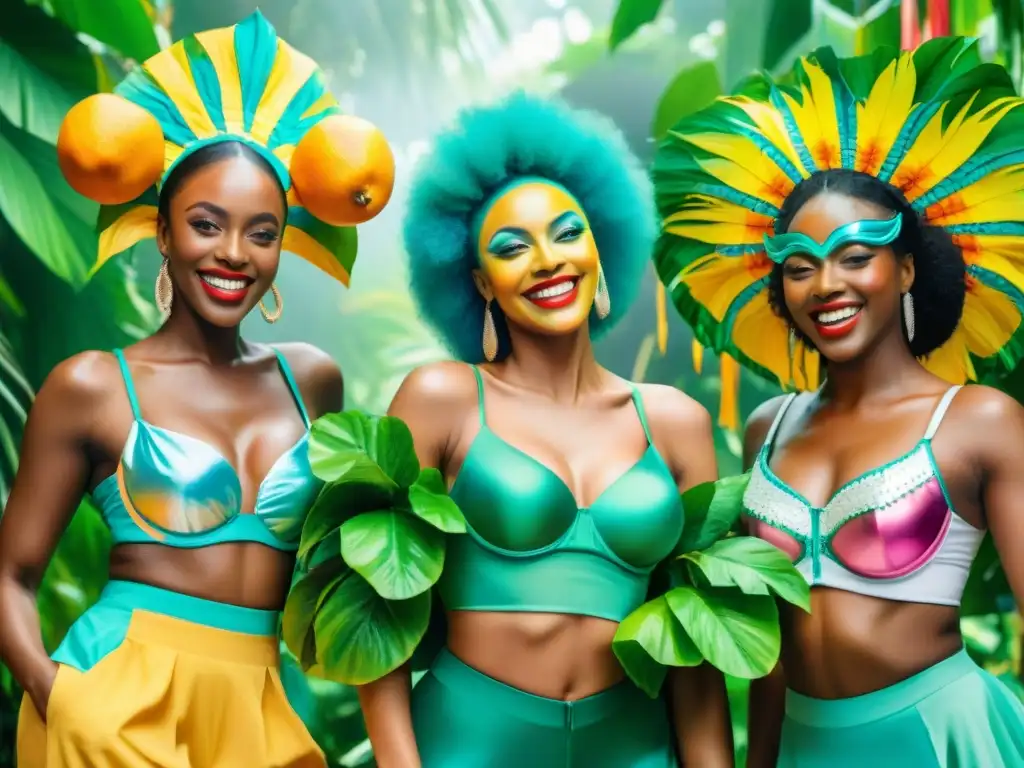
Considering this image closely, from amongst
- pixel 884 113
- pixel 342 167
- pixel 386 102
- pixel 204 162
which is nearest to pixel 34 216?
pixel 386 102

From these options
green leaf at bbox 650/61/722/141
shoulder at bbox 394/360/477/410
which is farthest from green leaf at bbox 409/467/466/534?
green leaf at bbox 650/61/722/141

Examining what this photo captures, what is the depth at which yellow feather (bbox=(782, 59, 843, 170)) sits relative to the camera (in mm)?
2209

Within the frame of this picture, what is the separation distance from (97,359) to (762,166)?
1.29 meters

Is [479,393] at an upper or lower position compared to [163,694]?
upper

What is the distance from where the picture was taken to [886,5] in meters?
3.70

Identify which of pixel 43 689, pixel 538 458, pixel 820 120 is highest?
pixel 820 120

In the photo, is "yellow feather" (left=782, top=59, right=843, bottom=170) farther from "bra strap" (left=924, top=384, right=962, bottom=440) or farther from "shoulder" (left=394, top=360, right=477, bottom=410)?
"shoulder" (left=394, top=360, right=477, bottom=410)

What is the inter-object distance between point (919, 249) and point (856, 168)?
0.19 meters

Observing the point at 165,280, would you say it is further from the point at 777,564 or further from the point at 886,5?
the point at 886,5

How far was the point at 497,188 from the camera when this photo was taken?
7.01 ft

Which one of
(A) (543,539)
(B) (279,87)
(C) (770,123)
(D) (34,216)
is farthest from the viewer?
(D) (34,216)

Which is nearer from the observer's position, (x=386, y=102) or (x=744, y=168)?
(x=744, y=168)

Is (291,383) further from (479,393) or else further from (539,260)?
(539,260)

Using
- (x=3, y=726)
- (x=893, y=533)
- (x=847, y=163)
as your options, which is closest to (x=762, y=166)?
(x=847, y=163)
